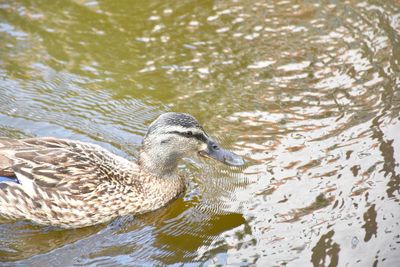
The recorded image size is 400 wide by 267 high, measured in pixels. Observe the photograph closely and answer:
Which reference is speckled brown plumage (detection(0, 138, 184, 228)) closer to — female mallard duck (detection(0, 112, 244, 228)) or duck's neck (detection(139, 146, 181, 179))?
female mallard duck (detection(0, 112, 244, 228))

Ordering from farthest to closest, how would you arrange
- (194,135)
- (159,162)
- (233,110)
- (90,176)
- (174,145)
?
1. (233,110)
2. (159,162)
3. (174,145)
4. (194,135)
5. (90,176)

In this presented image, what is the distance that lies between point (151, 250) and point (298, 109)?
9.89ft

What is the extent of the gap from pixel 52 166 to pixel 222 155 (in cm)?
191

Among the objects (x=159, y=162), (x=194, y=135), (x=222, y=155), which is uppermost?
(x=194, y=135)

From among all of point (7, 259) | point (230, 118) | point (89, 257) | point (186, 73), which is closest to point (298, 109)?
point (230, 118)

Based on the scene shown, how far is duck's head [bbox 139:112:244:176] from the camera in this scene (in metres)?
8.14

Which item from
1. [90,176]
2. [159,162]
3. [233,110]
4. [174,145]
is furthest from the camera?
[233,110]

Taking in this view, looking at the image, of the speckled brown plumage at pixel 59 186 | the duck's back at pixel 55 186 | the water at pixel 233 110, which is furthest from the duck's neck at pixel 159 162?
the duck's back at pixel 55 186

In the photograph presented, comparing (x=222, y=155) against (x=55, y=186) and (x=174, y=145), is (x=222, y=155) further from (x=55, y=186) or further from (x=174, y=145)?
(x=55, y=186)

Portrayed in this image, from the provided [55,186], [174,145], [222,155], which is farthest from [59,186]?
[222,155]

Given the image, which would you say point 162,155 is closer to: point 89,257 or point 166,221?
point 166,221

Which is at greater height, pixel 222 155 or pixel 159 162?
pixel 222 155

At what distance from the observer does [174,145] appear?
8305mm

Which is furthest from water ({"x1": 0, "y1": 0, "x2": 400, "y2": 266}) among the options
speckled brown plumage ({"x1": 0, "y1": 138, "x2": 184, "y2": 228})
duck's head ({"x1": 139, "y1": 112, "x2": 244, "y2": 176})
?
duck's head ({"x1": 139, "y1": 112, "x2": 244, "y2": 176})
